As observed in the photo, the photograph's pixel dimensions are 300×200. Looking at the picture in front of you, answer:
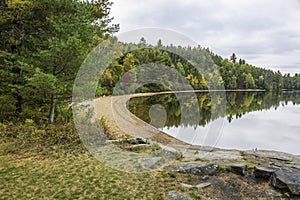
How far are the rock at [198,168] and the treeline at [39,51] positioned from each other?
5.21m

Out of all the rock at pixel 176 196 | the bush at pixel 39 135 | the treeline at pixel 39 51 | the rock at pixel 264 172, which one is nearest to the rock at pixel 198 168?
the rock at pixel 264 172

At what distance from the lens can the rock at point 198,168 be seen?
5852 mm

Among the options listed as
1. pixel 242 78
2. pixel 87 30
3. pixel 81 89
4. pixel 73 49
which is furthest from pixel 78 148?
pixel 242 78

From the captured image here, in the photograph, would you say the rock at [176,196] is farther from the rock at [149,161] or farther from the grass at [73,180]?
the rock at [149,161]

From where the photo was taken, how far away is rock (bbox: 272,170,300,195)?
4.85 meters

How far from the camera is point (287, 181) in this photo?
500 centimetres

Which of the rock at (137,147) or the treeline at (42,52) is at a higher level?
the treeline at (42,52)

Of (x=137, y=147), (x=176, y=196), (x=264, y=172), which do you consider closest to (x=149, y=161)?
(x=137, y=147)

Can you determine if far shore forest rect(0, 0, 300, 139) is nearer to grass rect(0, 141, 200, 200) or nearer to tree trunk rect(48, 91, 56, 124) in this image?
tree trunk rect(48, 91, 56, 124)

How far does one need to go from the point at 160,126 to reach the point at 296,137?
30.9ft

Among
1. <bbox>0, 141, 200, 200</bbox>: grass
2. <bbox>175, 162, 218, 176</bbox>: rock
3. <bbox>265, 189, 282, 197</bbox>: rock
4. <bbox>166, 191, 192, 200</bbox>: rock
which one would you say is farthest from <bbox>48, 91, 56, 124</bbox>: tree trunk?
<bbox>265, 189, 282, 197</bbox>: rock

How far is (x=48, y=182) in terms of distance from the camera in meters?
5.28

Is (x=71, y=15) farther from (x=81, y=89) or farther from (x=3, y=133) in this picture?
(x=3, y=133)

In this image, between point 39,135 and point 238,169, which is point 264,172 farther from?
point 39,135
